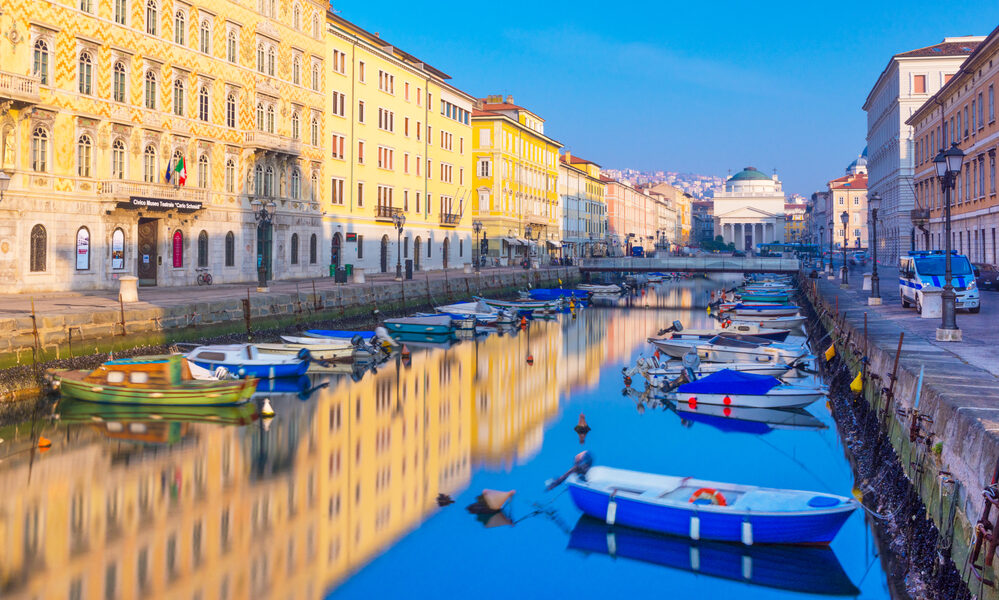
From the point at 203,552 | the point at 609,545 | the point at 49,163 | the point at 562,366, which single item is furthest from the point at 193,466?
the point at 49,163

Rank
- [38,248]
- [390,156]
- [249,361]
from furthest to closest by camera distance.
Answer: [390,156], [38,248], [249,361]

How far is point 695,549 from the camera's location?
536 inches

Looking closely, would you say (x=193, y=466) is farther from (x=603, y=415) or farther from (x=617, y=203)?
(x=617, y=203)

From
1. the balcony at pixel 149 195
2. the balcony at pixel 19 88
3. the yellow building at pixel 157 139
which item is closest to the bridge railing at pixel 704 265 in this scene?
the yellow building at pixel 157 139

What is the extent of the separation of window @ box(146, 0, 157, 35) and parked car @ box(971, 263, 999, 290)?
4377 centimetres

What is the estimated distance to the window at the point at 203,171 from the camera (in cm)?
4488

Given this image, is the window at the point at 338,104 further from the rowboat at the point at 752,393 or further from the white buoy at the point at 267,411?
the rowboat at the point at 752,393

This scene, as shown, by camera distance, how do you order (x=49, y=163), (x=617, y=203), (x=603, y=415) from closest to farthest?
1. (x=603, y=415)
2. (x=49, y=163)
3. (x=617, y=203)

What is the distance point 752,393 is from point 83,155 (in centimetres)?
3104

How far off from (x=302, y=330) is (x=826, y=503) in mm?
28951

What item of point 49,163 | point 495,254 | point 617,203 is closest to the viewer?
point 49,163

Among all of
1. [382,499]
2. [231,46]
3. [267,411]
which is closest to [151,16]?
[231,46]

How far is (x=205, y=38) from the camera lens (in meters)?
45.1

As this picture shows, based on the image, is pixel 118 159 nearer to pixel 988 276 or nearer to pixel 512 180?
pixel 988 276
